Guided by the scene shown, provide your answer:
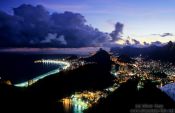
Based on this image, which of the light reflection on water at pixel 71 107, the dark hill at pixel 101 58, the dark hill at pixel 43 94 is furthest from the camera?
the dark hill at pixel 101 58

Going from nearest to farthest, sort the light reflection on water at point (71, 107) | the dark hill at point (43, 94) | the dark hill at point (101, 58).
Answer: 1. the dark hill at point (43, 94)
2. the light reflection on water at point (71, 107)
3. the dark hill at point (101, 58)

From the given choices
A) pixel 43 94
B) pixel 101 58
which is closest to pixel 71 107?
pixel 43 94

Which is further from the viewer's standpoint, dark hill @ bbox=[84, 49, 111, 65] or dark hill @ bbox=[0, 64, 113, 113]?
dark hill @ bbox=[84, 49, 111, 65]

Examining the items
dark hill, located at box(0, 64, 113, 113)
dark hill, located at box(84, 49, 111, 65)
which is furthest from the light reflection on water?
dark hill, located at box(84, 49, 111, 65)

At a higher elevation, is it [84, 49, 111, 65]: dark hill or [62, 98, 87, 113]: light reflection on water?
[84, 49, 111, 65]: dark hill

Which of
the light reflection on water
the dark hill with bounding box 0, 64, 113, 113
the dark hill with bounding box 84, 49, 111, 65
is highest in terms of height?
the dark hill with bounding box 84, 49, 111, 65

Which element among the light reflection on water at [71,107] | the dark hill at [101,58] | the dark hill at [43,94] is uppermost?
the dark hill at [101,58]

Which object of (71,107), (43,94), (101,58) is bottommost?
(71,107)

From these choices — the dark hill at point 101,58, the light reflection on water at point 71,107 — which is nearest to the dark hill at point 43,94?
the light reflection on water at point 71,107

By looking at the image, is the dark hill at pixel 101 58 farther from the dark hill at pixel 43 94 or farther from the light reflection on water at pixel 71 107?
the light reflection on water at pixel 71 107

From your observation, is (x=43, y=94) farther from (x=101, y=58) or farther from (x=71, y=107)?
(x=101, y=58)

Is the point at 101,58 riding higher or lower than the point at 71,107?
higher

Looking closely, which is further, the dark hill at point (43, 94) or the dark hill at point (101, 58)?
the dark hill at point (101, 58)

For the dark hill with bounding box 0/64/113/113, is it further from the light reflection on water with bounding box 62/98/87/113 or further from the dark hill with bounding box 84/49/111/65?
the dark hill with bounding box 84/49/111/65
